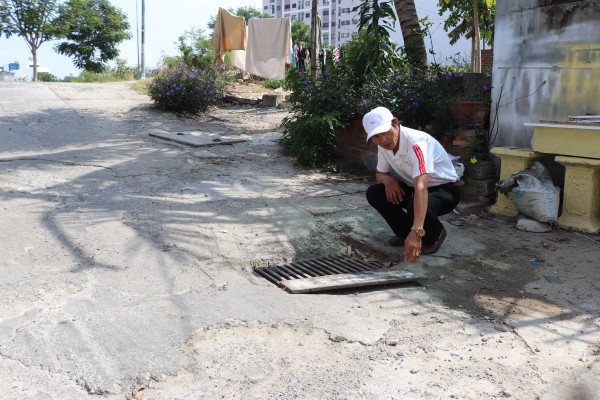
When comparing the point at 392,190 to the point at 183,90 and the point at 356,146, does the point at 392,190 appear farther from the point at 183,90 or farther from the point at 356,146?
the point at 183,90

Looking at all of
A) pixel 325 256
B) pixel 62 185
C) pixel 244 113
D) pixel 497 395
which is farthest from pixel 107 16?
pixel 497 395

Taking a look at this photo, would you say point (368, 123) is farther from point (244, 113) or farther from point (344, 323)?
point (244, 113)

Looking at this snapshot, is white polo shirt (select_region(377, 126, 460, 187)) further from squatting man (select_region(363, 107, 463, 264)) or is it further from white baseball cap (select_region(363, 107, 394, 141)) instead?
white baseball cap (select_region(363, 107, 394, 141))

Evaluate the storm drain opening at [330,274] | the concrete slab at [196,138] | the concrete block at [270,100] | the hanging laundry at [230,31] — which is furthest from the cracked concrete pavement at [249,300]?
the hanging laundry at [230,31]

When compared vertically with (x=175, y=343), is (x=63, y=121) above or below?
above

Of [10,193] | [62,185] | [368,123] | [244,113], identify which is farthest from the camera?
[244,113]

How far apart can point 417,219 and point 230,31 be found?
1010 cm

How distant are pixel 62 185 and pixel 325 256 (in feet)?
9.28

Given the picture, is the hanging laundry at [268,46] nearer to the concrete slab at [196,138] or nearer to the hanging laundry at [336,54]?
the hanging laundry at [336,54]

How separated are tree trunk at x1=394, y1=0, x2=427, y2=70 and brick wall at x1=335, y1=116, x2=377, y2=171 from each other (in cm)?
123

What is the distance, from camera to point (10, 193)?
4.79 m

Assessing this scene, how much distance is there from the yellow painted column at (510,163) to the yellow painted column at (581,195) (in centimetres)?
30

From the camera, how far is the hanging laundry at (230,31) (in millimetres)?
12234

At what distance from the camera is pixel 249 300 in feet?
10.3
